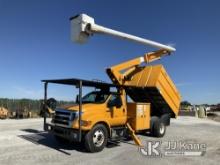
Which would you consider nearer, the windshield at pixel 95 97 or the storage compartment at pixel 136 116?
the windshield at pixel 95 97

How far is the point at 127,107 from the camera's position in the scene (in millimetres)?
12352

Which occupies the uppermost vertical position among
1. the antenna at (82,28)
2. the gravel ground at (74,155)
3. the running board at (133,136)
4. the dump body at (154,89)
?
Result: the antenna at (82,28)

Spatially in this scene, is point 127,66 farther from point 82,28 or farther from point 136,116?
point 82,28

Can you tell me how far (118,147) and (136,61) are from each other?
4.81 m

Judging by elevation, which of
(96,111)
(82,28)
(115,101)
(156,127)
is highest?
(82,28)

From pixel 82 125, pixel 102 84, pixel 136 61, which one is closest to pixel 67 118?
pixel 82 125

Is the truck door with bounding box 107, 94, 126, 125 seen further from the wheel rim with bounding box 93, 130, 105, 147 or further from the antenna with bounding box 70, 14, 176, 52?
the antenna with bounding box 70, 14, 176, 52

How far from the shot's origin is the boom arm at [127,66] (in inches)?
483

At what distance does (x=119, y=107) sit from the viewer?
11.5 m

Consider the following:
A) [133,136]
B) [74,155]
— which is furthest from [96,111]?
[133,136]

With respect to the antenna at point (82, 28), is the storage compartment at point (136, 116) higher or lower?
lower

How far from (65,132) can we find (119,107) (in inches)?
104

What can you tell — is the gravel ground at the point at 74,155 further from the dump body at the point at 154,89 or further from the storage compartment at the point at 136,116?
the dump body at the point at 154,89

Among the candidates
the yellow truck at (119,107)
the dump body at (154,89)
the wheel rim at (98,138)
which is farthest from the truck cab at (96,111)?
the dump body at (154,89)
